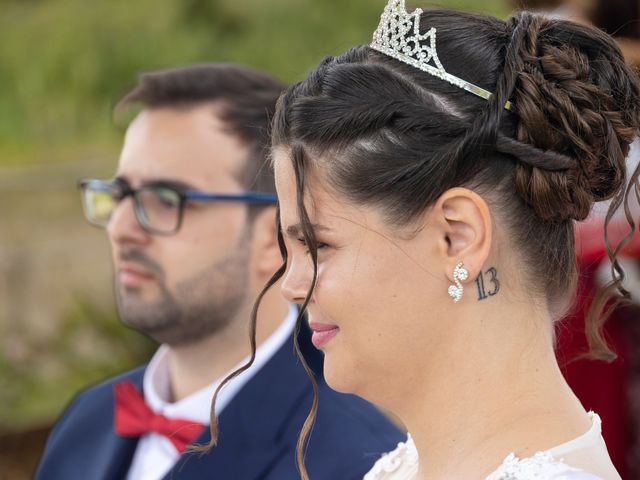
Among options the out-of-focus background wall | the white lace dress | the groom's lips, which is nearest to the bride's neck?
the white lace dress

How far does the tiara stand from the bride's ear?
155mm

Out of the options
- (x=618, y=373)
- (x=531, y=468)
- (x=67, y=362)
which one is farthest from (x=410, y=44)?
(x=67, y=362)

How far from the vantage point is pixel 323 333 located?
5.30 feet

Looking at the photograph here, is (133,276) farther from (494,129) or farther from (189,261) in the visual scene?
(494,129)

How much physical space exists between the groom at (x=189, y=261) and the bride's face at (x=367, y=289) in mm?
980

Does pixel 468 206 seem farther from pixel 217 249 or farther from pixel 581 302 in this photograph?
pixel 581 302

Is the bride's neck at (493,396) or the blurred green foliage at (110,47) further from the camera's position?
the blurred green foliage at (110,47)

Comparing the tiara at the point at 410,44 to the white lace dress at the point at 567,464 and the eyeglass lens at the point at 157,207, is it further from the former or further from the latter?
the eyeglass lens at the point at 157,207

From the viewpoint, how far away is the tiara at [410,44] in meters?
1.55

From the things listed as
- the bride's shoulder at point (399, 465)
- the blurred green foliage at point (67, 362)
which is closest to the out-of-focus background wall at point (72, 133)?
the blurred green foliage at point (67, 362)

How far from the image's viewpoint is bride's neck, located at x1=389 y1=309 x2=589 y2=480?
1518 millimetres

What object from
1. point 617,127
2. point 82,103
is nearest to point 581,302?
point 617,127

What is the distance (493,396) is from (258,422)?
1.05m

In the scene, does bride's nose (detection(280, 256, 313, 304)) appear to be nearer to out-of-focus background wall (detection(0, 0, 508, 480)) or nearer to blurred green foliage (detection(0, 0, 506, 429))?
out-of-focus background wall (detection(0, 0, 508, 480))
